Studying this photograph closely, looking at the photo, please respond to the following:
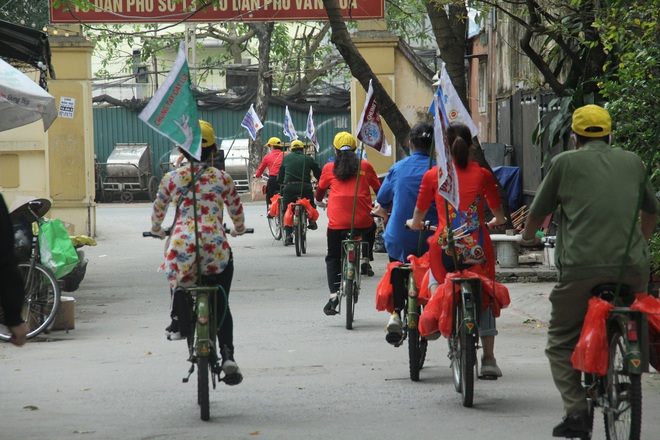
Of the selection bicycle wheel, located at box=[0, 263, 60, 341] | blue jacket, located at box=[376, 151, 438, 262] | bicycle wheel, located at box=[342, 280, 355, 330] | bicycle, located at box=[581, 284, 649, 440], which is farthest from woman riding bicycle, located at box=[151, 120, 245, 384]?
bicycle wheel, located at box=[342, 280, 355, 330]

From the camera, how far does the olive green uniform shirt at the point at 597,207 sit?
5570 mm

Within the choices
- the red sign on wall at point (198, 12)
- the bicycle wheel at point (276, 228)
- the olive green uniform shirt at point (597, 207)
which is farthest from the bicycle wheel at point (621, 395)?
the red sign on wall at point (198, 12)

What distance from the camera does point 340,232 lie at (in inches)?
475

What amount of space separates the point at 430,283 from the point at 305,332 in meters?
3.31

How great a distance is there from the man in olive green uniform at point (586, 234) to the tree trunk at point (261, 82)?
99.9ft

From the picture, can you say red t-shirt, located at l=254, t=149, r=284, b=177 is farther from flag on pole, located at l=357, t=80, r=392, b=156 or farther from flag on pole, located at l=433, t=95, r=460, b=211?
flag on pole, located at l=433, t=95, r=460, b=211

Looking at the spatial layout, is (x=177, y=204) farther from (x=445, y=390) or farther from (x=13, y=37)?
(x=13, y=37)

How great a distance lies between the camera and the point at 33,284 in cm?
1050

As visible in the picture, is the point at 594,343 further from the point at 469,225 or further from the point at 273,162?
the point at 273,162

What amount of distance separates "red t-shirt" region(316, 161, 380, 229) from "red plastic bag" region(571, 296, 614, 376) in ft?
21.5

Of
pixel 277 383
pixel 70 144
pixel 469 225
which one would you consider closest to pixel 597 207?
pixel 469 225

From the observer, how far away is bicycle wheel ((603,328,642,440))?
17.0 feet

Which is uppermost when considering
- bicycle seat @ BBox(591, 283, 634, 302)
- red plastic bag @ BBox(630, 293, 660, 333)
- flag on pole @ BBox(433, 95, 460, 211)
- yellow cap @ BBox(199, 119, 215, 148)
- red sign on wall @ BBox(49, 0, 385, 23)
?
red sign on wall @ BBox(49, 0, 385, 23)

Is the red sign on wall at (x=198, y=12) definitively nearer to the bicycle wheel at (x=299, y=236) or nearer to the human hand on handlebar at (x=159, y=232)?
the bicycle wheel at (x=299, y=236)
